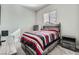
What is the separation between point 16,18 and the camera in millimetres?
1297

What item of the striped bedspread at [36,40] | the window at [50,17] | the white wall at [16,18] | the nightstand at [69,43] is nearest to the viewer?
the white wall at [16,18]

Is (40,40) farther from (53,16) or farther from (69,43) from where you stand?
(69,43)

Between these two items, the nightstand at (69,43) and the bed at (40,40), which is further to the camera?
the nightstand at (69,43)

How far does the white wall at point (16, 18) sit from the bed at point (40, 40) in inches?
9.3

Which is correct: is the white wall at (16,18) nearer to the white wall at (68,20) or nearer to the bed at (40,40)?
the bed at (40,40)

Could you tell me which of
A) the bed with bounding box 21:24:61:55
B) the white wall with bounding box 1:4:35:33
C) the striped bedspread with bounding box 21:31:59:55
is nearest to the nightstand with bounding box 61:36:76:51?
the bed with bounding box 21:24:61:55

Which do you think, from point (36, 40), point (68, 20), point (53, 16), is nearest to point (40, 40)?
point (36, 40)

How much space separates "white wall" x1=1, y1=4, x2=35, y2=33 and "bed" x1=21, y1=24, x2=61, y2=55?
24cm

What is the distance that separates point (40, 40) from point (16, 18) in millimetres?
730

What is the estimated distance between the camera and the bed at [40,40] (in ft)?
4.53

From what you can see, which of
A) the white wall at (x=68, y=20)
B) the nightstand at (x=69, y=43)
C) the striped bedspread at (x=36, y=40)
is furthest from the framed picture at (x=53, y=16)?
the nightstand at (x=69, y=43)

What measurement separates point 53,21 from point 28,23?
0.66m

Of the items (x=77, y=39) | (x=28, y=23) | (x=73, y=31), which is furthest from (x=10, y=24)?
(x=77, y=39)
